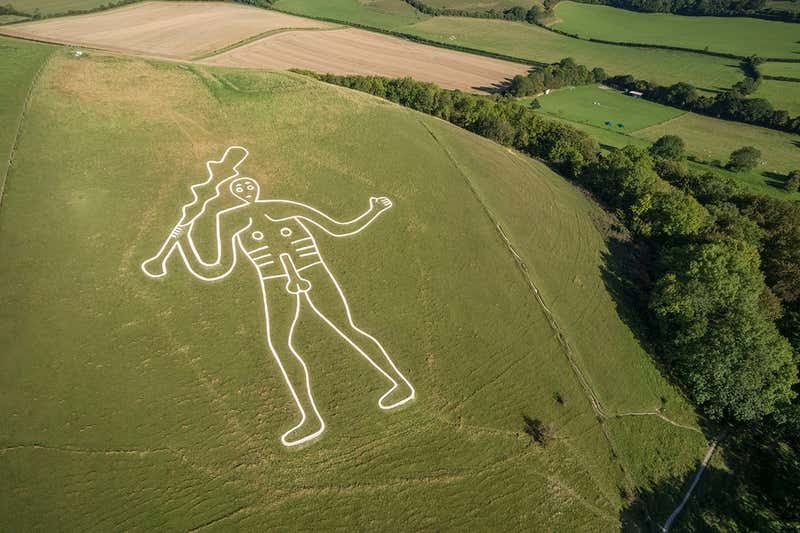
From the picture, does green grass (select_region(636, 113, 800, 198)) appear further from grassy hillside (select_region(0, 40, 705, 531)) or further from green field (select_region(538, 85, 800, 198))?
grassy hillside (select_region(0, 40, 705, 531))

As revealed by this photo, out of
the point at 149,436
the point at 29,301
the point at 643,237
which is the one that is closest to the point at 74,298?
the point at 29,301

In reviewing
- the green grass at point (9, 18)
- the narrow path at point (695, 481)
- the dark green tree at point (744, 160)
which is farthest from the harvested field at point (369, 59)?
→ the narrow path at point (695, 481)

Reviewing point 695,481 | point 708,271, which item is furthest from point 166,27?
point 695,481

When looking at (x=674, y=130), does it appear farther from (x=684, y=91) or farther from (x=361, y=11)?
(x=361, y=11)

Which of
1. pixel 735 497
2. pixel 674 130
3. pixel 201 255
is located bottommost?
pixel 735 497

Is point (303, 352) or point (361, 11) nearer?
point (303, 352)

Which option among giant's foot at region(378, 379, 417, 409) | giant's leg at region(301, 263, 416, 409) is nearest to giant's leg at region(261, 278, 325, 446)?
giant's leg at region(301, 263, 416, 409)

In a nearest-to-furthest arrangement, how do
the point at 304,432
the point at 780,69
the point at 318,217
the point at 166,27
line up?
the point at 304,432, the point at 318,217, the point at 166,27, the point at 780,69
